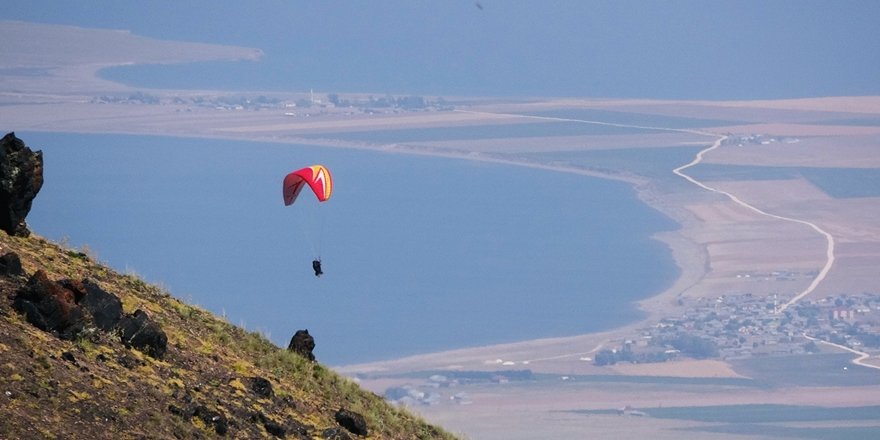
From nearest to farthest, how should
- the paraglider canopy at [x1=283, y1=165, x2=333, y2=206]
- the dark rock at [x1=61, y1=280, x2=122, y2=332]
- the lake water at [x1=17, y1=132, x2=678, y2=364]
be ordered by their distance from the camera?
the dark rock at [x1=61, y1=280, x2=122, y2=332], the paraglider canopy at [x1=283, y1=165, x2=333, y2=206], the lake water at [x1=17, y1=132, x2=678, y2=364]

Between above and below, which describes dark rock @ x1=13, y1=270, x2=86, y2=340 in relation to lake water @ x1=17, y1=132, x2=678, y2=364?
below

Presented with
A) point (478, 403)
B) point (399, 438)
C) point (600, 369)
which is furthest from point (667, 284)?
point (399, 438)

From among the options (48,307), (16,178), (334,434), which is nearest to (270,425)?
(334,434)

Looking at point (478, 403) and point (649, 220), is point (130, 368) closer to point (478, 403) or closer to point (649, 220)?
point (478, 403)

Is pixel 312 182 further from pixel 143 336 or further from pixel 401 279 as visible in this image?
pixel 401 279

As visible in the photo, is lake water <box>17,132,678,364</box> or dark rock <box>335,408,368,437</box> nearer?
dark rock <box>335,408,368,437</box>

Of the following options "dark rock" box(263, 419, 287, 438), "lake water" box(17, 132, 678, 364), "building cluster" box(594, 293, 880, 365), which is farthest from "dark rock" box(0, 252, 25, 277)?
"lake water" box(17, 132, 678, 364)

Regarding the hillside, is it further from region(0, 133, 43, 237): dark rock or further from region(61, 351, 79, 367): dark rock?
region(0, 133, 43, 237): dark rock

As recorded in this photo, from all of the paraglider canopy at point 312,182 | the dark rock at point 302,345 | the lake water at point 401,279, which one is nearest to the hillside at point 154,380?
the dark rock at point 302,345
